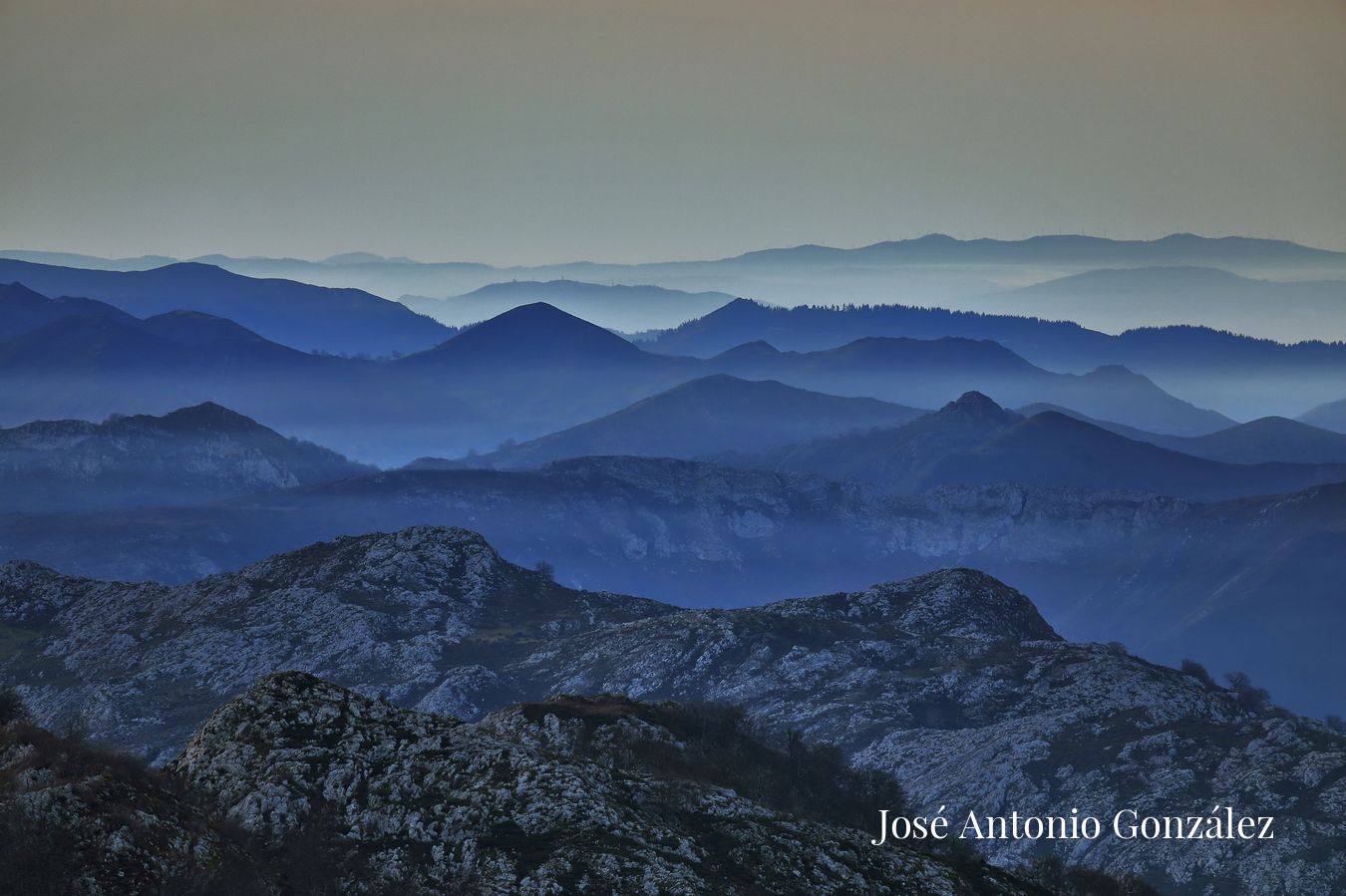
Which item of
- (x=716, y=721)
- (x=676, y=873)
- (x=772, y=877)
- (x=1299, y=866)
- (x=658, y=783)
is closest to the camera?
(x=676, y=873)

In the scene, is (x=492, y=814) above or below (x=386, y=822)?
above

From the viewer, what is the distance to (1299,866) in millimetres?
187625

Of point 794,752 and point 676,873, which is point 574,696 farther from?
point 676,873

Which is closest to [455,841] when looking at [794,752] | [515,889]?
[515,889]

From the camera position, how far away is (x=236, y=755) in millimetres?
108250

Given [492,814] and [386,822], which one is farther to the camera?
[492,814]

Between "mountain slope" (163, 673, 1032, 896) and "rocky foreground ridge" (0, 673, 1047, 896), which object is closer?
"rocky foreground ridge" (0, 673, 1047, 896)

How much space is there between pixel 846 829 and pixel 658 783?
50.0 feet

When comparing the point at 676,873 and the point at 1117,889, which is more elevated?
the point at 676,873

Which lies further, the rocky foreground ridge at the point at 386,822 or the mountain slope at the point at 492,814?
the mountain slope at the point at 492,814

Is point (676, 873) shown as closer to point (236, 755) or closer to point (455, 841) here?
point (455, 841)

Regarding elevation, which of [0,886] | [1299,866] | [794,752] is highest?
[0,886]

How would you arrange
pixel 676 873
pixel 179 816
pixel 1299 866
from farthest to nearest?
Answer: pixel 1299 866 < pixel 676 873 < pixel 179 816

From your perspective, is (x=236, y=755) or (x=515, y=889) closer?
(x=515, y=889)
